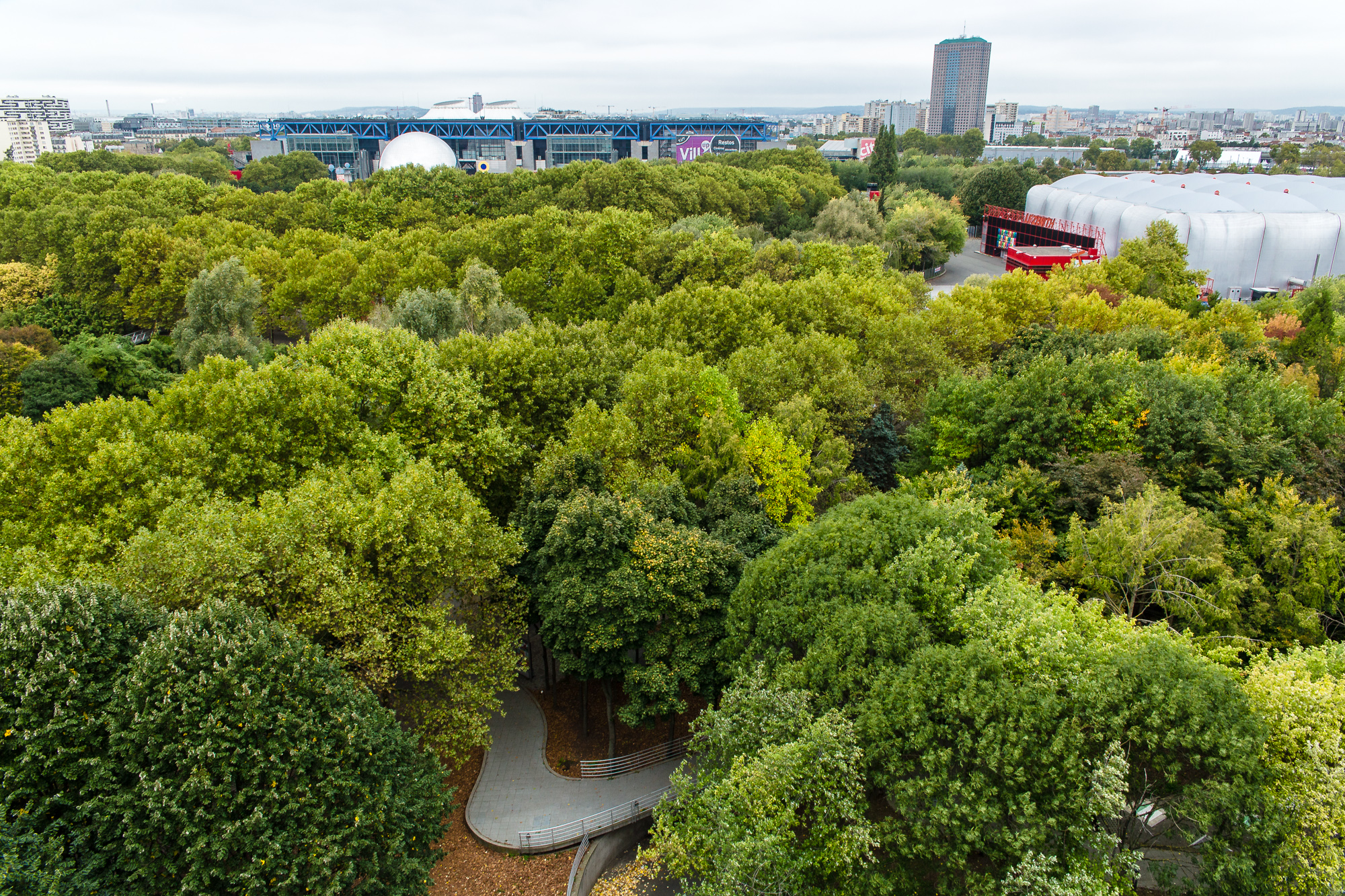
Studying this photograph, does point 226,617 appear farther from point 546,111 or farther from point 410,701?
point 546,111

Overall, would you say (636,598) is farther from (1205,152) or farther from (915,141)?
(1205,152)

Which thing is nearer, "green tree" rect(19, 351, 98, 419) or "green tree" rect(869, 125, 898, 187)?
"green tree" rect(19, 351, 98, 419)

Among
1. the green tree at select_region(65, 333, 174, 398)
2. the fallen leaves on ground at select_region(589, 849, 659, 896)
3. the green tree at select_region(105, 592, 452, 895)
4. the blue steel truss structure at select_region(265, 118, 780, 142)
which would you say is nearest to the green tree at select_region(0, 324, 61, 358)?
the green tree at select_region(65, 333, 174, 398)

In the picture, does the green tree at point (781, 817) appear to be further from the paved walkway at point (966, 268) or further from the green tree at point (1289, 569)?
the paved walkway at point (966, 268)

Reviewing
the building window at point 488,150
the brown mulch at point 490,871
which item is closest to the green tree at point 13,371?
the brown mulch at point 490,871

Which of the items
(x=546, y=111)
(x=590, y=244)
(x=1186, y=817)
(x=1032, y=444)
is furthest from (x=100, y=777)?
(x=546, y=111)

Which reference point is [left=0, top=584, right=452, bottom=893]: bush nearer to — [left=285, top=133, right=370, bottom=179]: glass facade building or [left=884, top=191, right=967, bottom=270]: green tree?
[left=884, top=191, right=967, bottom=270]: green tree
